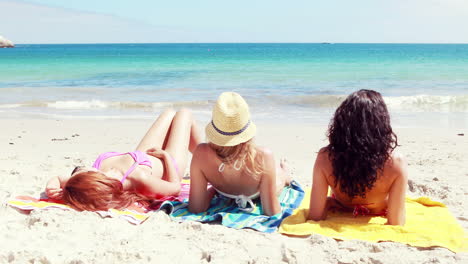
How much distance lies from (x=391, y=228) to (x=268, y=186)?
93cm

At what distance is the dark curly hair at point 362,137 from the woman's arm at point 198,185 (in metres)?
1.02

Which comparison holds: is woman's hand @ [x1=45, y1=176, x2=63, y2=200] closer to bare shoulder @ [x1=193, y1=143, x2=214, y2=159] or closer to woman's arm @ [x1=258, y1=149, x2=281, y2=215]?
bare shoulder @ [x1=193, y1=143, x2=214, y2=159]

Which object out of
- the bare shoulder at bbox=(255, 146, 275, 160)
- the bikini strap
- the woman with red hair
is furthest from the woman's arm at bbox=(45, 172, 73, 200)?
the bare shoulder at bbox=(255, 146, 275, 160)

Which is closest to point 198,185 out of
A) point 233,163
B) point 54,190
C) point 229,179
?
point 229,179

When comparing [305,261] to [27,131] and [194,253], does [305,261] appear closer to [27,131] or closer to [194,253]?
[194,253]

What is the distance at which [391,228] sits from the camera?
3.27 m

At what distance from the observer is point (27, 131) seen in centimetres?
810

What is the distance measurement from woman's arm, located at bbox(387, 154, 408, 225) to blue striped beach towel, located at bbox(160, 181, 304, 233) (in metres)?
0.79

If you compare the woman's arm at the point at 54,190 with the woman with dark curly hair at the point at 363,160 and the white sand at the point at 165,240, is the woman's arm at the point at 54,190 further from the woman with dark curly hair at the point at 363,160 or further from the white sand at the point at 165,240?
the woman with dark curly hair at the point at 363,160

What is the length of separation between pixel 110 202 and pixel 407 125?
22.2 feet

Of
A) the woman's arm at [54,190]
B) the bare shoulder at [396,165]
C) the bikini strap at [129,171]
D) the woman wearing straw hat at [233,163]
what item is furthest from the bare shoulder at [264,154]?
the woman's arm at [54,190]

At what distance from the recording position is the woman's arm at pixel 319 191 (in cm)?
330

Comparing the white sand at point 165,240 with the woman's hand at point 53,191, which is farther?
the woman's hand at point 53,191

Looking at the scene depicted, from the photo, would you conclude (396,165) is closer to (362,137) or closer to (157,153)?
(362,137)
